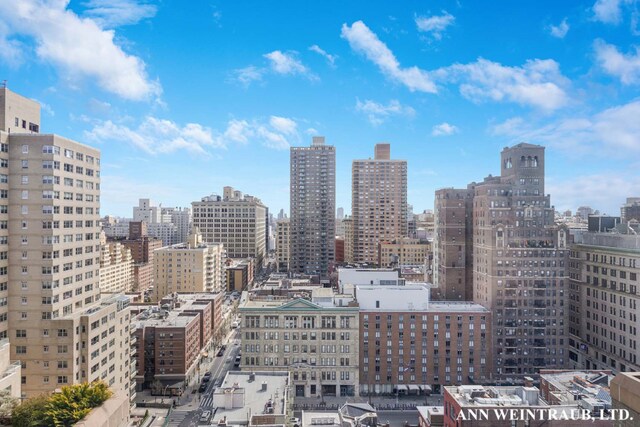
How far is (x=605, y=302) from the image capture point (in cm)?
11588

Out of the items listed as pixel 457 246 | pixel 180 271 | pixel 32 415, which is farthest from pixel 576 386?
pixel 180 271

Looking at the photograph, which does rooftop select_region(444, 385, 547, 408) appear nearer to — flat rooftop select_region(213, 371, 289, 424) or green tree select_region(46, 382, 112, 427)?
flat rooftop select_region(213, 371, 289, 424)

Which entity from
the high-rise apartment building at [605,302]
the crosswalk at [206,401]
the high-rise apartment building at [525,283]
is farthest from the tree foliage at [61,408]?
the high-rise apartment building at [605,302]

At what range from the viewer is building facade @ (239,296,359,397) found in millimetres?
106438

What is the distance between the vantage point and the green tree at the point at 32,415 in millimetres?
43656

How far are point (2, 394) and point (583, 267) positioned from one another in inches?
5156

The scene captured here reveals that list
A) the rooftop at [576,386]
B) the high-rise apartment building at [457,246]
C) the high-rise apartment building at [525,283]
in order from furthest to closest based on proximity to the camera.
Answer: the high-rise apartment building at [457,246] < the high-rise apartment building at [525,283] < the rooftop at [576,386]

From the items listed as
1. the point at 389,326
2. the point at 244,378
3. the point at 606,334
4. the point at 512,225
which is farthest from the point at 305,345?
the point at 606,334

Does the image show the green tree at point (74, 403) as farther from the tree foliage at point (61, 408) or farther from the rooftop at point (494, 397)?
the rooftop at point (494, 397)

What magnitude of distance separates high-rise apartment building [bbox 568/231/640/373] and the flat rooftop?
81.4 metres

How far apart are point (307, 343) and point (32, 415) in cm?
6833

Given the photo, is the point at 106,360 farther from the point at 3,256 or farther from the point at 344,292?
the point at 344,292

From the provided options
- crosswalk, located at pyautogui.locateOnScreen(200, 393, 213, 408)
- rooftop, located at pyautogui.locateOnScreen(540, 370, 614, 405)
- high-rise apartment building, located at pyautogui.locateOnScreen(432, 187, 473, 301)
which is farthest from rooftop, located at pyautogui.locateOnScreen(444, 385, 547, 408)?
high-rise apartment building, located at pyautogui.locateOnScreen(432, 187, 473, 301)

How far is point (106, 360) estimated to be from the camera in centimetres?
7969
